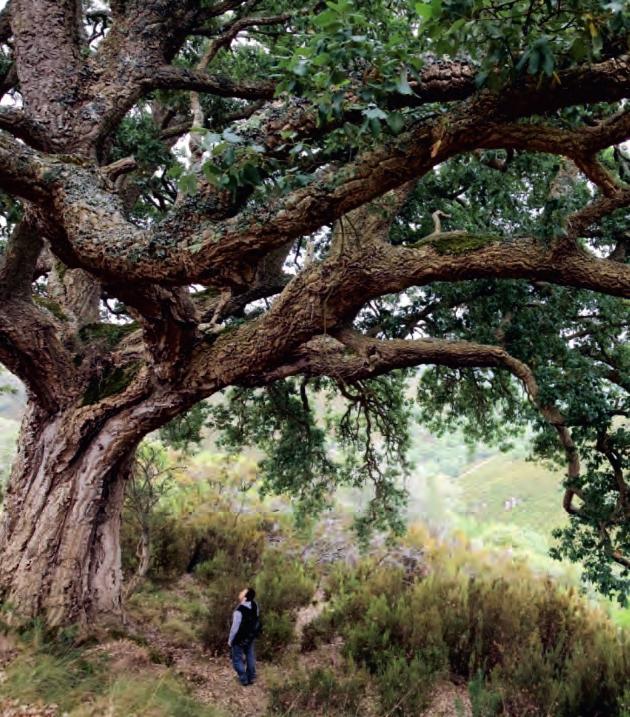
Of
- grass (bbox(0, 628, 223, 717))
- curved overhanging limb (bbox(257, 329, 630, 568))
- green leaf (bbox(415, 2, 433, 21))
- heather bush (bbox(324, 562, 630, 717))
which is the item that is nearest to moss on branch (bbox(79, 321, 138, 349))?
curved overhanging limb (bbox(257, 329, 630, 568))

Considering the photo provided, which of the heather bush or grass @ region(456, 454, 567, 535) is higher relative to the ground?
grass @ region(456, 454, 567, 535)

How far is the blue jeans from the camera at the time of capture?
17.6 feet

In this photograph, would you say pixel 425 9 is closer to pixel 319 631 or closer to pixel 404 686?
pixel 404 686

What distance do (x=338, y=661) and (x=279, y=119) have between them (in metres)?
5.79

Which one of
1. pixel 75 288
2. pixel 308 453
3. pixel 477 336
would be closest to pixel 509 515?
pixel 308 453

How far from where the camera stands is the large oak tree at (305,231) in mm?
2734

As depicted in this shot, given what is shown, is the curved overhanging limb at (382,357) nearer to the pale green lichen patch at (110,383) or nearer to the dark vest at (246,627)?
the pale green lichen patch at (110,383)

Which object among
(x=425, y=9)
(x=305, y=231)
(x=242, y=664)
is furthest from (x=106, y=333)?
(x=425, y=9)

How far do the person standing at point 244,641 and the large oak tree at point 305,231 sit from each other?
54.1 inches

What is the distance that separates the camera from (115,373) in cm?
583

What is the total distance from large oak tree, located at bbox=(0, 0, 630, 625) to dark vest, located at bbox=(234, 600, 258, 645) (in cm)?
141

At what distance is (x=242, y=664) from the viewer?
18.0 feet

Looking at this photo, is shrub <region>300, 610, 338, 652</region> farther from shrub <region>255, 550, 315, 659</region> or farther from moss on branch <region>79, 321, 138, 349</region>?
moss on branch <region>79, 321, 138, 349</region>

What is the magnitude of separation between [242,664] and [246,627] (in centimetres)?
41
